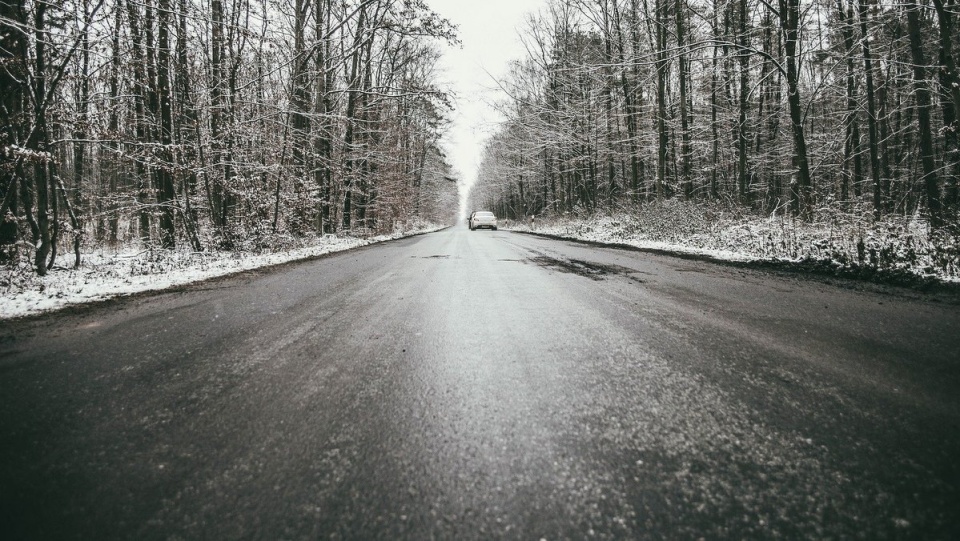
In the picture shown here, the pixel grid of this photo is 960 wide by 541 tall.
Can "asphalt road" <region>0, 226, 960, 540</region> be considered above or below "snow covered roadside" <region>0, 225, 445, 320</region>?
below

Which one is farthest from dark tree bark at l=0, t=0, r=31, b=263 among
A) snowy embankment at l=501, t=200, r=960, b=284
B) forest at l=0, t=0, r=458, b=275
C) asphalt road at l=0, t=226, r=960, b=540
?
snowy embankment at l=501, t=200, r=960, b=284

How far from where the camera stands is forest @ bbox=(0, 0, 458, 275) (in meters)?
6.12

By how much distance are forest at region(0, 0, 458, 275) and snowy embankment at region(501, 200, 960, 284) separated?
27.8 ft

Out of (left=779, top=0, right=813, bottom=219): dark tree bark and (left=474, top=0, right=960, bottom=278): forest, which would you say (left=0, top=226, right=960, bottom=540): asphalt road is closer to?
(left=779, top=0, right=813, bottom=219): dark tree bark

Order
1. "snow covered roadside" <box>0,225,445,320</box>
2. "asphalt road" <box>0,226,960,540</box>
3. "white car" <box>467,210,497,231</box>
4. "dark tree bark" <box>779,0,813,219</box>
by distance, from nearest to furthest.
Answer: "asphalt road" <box>0,226,960,540</box> → "snow covered roadside" <box>0,225,445,320</box> → "dark tree bark" <box>779,0,813,219</box> → "white car" <box>467,210,497,231</box>

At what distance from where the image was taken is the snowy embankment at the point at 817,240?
5.26 metres

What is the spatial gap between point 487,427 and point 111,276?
7647mm

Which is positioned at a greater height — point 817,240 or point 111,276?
point 817,240

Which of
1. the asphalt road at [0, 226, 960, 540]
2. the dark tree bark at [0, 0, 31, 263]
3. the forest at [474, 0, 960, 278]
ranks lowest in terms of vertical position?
the asphalt road at [0, 226, 960, 540]

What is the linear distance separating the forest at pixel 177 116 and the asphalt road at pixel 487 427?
4.85 meters

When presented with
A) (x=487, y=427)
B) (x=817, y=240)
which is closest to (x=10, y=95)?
(x=487, y=427)

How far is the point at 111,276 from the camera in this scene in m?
6.29

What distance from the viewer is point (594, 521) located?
1.10 meters

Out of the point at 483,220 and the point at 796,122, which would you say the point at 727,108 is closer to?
the point at 796,122
